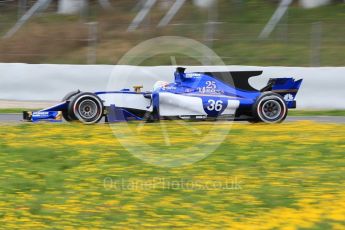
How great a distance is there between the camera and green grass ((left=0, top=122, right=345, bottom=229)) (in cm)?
707

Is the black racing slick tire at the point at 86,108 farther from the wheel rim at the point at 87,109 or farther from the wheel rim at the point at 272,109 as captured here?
the wheel rim at the point at 272,109

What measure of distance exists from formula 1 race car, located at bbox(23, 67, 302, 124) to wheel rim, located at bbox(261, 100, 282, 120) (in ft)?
0.07

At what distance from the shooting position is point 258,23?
77.8 ft

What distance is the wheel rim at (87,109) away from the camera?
13.3m

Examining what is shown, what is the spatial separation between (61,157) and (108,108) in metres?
3.64

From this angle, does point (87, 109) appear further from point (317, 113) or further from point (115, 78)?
point (115, 78)

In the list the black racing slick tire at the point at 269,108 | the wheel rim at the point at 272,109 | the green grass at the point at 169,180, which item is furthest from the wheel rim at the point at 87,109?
the wheel rim at the point at 272,109

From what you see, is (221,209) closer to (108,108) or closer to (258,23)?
(108,108)

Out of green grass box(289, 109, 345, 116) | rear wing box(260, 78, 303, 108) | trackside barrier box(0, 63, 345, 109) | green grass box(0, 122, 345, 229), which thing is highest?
trackside barrier box(0, 63, 345, 109)

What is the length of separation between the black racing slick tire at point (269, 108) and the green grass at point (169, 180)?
1350mm

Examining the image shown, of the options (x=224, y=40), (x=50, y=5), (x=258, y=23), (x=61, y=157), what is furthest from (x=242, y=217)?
(x=50, y=5)

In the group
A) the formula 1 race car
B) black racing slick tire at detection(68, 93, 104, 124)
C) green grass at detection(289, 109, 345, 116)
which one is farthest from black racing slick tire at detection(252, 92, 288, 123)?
green grass at detection(289, 109, 345, 116)

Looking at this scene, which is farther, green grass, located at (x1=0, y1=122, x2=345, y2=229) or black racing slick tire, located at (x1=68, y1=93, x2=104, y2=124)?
black racing slick tire, located at (x1=68, y1=93, x2=104, y2=124)

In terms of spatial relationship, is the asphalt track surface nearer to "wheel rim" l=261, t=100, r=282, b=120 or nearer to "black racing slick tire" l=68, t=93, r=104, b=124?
"wheel rim" l=261, t=100, r=282, b=120
